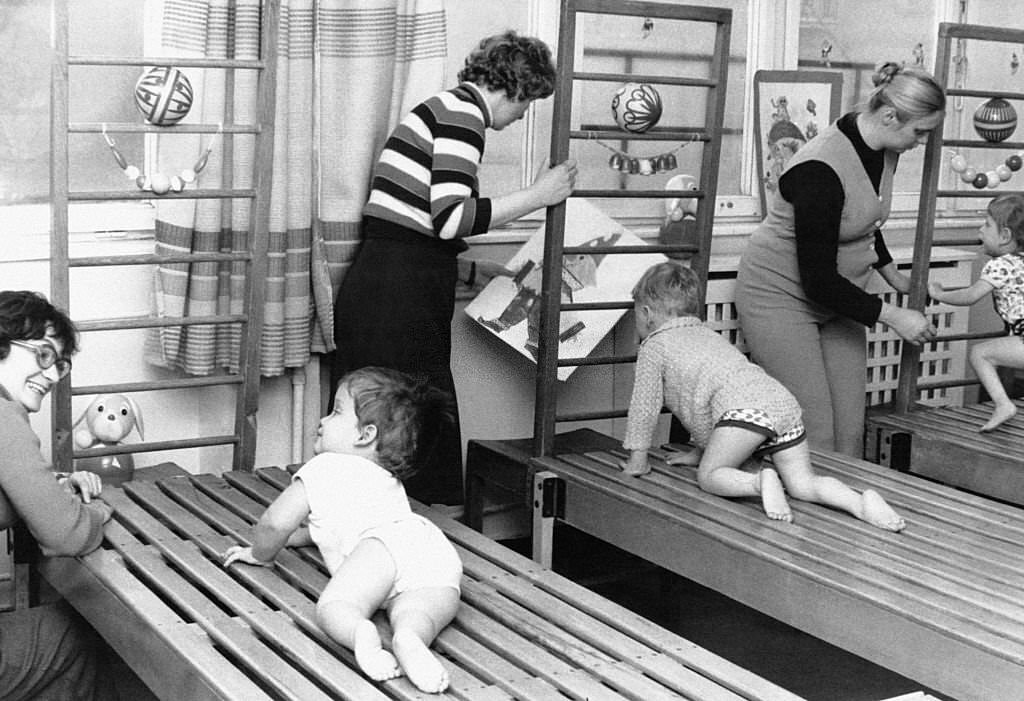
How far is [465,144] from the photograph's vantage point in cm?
373

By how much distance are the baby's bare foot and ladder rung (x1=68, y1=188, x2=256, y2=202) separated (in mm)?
1539

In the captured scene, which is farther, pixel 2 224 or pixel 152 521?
pixel 2 224

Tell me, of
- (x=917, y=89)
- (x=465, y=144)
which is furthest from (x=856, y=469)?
(x=465, y=144)

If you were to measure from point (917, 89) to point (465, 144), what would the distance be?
4.05ft

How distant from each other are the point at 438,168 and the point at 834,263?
3.76 ft

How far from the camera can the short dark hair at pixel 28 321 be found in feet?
9.36

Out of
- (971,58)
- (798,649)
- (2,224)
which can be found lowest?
(798,649)

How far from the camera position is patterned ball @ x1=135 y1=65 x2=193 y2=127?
348cm

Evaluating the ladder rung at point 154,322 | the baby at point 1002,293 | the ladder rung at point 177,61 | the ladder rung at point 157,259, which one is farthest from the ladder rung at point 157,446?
the baby at point 1002,293

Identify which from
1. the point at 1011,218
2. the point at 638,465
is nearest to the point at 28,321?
the point at 638,465

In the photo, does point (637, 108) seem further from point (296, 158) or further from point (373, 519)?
point (373, 519)

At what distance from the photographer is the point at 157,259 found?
3.62 meters

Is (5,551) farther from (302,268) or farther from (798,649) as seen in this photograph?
(798,649)

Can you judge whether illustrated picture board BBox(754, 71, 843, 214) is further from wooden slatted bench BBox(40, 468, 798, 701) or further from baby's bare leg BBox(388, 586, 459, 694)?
baby's bare leg BBox(388, 586, 459, 694)
